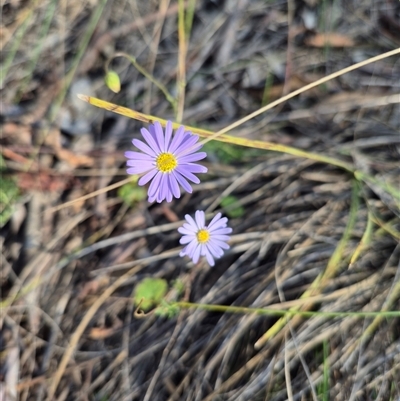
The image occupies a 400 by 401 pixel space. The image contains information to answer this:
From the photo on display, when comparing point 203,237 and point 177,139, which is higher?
point 177,139

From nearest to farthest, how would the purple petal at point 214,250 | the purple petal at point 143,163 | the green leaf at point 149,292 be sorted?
1. the purple petal at point 143,163
2. the purple petal at point 214,250
3. the green leaf at point 149,292

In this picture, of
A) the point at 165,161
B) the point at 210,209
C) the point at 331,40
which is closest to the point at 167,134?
the point at 165,161

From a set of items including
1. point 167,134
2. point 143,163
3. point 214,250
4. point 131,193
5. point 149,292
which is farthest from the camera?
point 131,193

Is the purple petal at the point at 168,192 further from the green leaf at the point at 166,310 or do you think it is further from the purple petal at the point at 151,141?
the green leaf at the point at 166,310

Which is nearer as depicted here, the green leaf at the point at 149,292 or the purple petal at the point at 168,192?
the purple petal at the point at 168,192

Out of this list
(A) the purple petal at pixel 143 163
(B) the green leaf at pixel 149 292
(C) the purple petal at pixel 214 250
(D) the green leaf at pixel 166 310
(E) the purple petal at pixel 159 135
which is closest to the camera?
(E) the purple petal at pixel 159 135

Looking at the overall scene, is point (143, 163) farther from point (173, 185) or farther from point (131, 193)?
point (131, 193)

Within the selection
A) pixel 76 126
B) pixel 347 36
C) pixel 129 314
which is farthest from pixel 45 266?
pixel 347 36

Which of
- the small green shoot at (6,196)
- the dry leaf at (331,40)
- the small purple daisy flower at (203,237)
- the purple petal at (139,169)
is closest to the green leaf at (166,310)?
the small purple daisy flower at (203,237)

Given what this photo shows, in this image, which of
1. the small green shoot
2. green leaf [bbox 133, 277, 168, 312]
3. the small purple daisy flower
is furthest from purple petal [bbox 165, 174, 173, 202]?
the small green shoot
